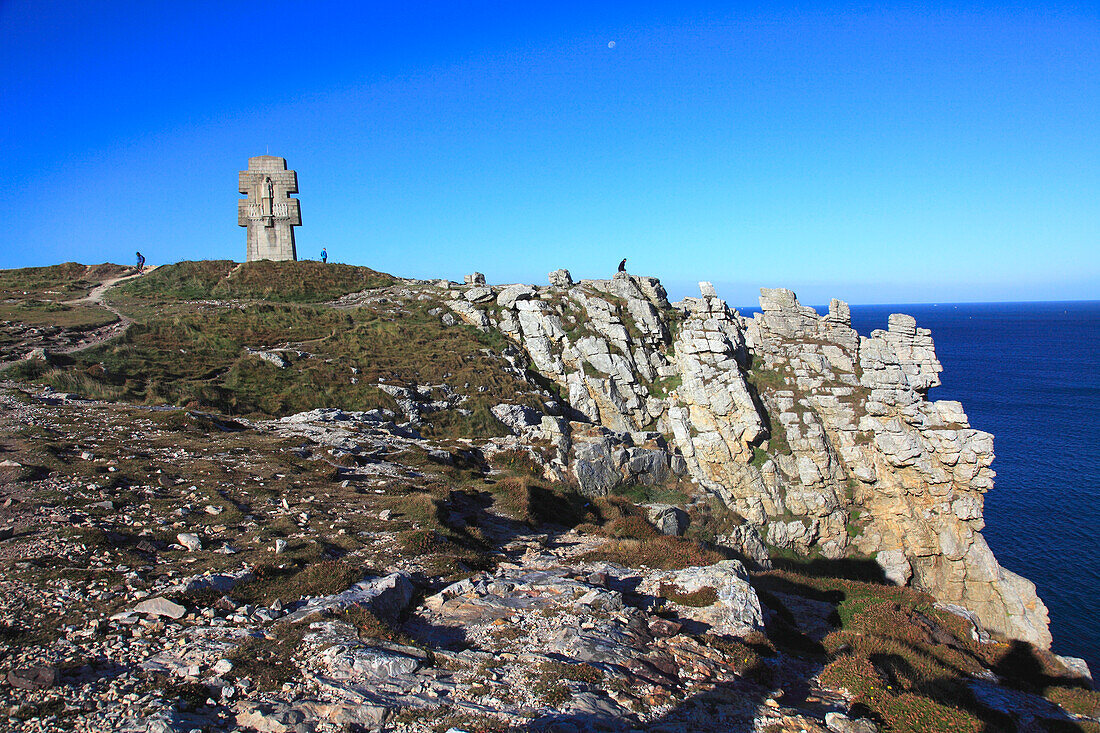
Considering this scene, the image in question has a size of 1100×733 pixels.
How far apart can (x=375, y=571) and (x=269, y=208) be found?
1757 inches

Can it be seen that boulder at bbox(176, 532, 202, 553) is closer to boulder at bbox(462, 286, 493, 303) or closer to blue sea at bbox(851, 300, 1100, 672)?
boulder at bbox(462, 286, 493, 303)

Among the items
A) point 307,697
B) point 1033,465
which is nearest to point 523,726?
point 307,697

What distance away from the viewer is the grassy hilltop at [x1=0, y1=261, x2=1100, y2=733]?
28.0 feet

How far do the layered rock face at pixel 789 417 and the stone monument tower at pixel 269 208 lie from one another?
16927 millimetres

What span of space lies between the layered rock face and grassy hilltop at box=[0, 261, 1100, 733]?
9.14m

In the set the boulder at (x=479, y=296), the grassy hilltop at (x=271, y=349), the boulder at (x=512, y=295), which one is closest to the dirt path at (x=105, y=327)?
the grassy hilltop at (x=271, y=349)

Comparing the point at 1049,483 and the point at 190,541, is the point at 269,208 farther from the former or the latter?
the point at 1049,483

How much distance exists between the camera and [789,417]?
3772cm

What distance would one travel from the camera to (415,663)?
29.6 ft

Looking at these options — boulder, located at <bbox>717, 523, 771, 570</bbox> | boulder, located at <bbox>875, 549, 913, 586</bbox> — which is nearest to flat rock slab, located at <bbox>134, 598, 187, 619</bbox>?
boulder, located at <bbox>717, 523, 771, 570</bbox>

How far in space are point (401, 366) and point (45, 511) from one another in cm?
2180

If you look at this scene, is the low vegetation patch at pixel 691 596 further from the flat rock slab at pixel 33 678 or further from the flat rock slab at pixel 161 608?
the flat rock slab at pixel 33 678

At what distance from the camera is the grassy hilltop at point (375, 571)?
853 centimetres

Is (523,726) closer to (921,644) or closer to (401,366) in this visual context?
(921,644)
